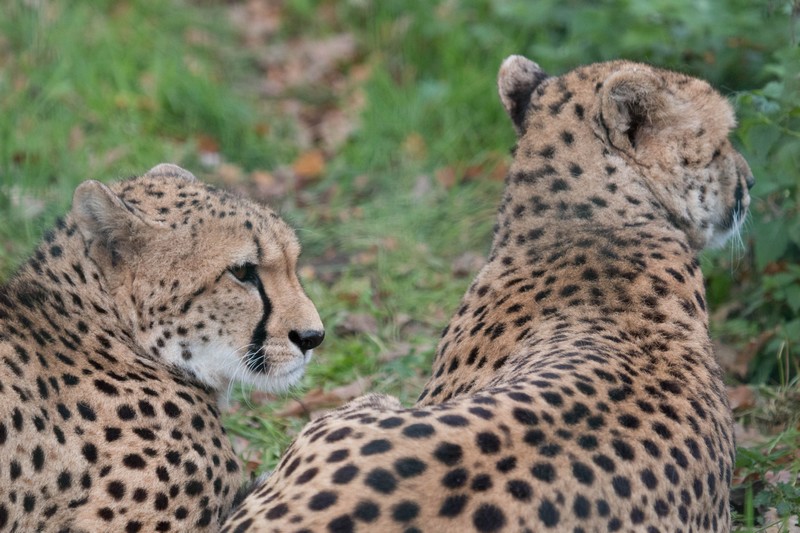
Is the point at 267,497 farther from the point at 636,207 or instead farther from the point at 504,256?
the point at 636,207

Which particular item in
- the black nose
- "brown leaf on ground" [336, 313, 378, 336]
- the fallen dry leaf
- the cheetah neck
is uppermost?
the fallen dry leaf

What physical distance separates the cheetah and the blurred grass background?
667mm

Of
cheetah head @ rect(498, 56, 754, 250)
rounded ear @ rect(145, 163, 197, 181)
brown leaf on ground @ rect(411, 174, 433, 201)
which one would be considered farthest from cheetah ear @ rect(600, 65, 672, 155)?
brown leaf on ground @ rect(411, 174, 433, 201)

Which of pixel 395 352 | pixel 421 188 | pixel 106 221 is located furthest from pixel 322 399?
pixel 421 188

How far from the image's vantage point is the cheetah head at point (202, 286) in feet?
12.1

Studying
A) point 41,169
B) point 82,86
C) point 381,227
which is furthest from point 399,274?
point 82,86

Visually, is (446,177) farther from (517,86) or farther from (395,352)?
(517,86)

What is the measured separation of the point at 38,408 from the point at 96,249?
23.1 inches

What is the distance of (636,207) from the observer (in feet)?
13.4

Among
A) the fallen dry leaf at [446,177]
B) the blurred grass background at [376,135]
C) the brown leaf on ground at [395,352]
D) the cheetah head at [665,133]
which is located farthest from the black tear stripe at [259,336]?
the fallen dry leaf at [446,177]

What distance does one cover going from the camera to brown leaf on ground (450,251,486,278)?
625 cm

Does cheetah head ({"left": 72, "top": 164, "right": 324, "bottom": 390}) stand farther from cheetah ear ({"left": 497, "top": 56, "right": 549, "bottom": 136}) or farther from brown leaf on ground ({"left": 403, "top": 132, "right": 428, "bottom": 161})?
brown leaf on ground ({"left": 403, "top": 132, "right": 428, "bottom": 161})

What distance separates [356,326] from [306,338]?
76.9 inches

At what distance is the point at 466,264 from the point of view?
6.31m
